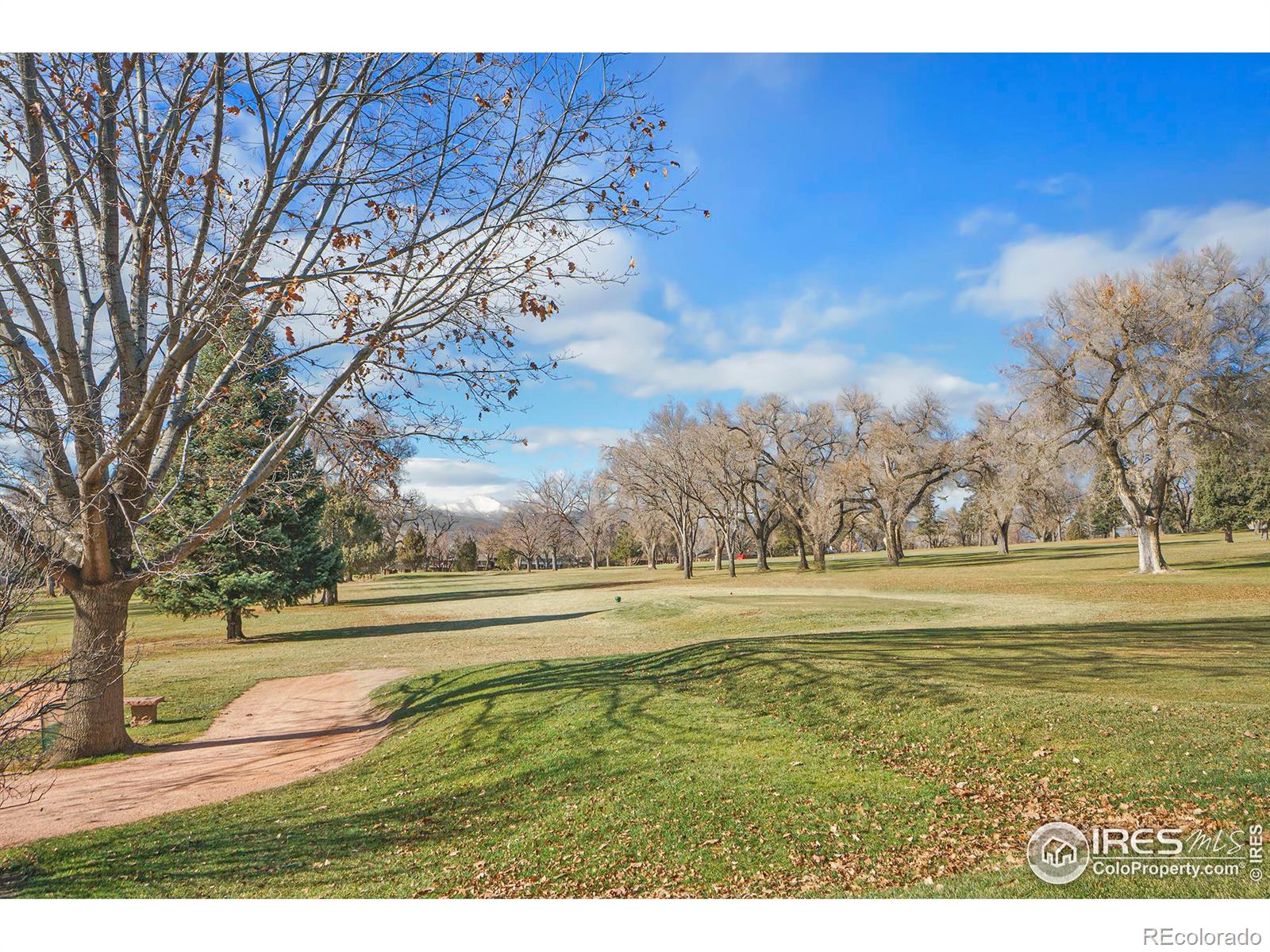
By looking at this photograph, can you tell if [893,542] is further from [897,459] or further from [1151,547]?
[1151,547]

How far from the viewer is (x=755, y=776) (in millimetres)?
6473

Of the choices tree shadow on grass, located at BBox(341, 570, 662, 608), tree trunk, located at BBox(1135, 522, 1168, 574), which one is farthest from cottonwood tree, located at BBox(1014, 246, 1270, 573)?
tree shadow on grass, located at BBox(341, 570, 662, 608)

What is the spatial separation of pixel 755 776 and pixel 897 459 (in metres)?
40.5

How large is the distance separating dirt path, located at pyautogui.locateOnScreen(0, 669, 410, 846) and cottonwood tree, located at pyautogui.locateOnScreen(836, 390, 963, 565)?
3576 centimetres

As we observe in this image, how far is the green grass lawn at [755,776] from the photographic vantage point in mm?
5031

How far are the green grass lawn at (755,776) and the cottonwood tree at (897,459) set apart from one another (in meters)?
29.3

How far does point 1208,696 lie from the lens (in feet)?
24.9

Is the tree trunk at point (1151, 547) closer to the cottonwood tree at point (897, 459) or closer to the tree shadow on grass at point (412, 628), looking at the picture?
the cottonwood tree at point (897, 459)

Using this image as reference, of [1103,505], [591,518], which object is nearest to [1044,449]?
[1103,505]

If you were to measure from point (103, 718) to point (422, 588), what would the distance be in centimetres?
4230

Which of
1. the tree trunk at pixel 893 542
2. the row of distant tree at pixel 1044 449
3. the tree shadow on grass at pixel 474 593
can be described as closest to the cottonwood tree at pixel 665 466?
the row of distant tree at pixel 1044 449

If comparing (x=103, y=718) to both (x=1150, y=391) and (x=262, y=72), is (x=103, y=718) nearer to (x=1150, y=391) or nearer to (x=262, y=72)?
(x=262, y=72)

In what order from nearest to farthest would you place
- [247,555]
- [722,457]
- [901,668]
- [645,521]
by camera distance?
[901,668] → [247,555] → [722,457] → [645,521]

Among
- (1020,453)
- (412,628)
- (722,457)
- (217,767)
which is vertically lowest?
(412,628)
